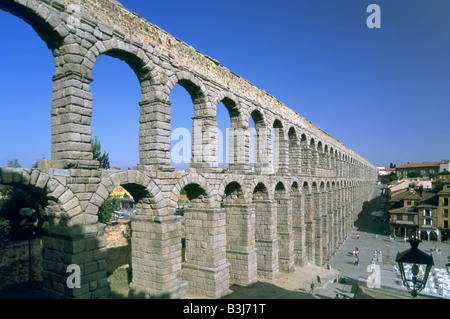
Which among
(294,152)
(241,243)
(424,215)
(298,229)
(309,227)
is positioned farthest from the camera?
(424,215)

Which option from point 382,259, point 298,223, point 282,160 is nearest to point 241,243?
point 282,160

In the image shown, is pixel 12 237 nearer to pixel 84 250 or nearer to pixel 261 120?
pixel 84 250

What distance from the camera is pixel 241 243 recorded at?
1573 cm

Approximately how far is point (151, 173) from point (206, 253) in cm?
505

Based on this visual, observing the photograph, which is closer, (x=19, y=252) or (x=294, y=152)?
(x=19, y=252)

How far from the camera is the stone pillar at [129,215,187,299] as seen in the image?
10516 mm

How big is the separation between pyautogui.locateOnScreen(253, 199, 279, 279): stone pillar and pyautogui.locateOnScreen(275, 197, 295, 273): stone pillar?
218 centimetres

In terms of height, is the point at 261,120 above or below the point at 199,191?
A: above

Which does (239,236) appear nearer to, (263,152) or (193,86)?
(263,152)

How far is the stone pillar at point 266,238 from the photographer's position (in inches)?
706

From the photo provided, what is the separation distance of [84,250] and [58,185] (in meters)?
1.89

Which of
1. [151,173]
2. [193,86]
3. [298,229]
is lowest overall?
[298,229]

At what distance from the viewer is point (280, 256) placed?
2059 centimetres

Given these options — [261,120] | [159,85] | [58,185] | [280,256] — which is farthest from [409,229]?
[58,185]
